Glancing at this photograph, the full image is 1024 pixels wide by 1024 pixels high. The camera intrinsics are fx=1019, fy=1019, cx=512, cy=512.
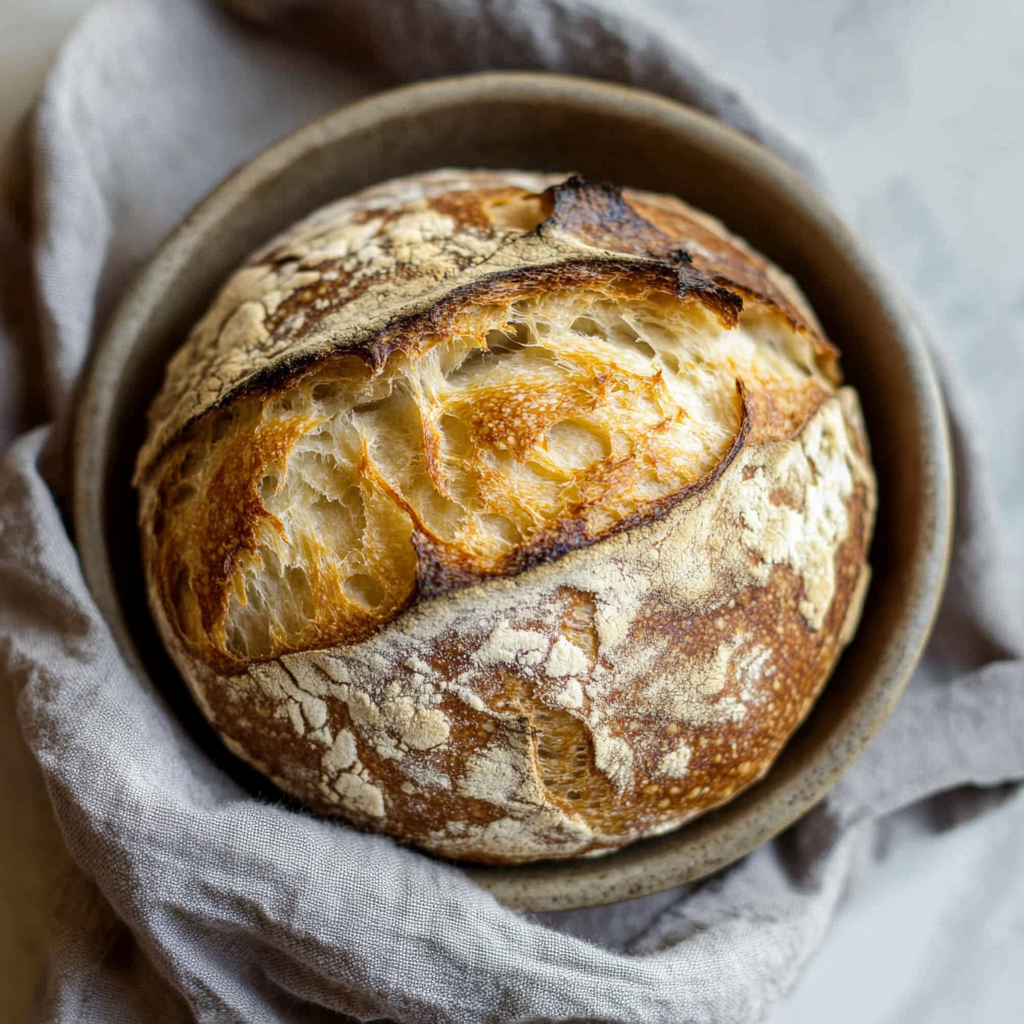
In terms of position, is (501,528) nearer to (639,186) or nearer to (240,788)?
(240,788)

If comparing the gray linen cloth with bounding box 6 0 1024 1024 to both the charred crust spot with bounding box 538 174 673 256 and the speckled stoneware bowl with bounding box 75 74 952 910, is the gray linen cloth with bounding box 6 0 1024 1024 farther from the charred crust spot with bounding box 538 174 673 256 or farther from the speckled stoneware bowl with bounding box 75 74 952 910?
the charred crust spot with bounding box 538 174 673 256

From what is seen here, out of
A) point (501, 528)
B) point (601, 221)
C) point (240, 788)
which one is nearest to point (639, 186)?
point (601, 221)

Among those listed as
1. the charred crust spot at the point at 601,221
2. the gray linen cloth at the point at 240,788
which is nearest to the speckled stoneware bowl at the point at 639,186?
the gray linen cloth at the point at 240,788

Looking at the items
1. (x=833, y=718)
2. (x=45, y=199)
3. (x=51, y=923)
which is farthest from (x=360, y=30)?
(x=51, y=923)

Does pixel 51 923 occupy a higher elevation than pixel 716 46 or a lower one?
lower

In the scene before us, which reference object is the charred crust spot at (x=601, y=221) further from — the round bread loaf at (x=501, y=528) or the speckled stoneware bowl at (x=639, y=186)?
the speckled stoneware bowl at (x=639, y=186)

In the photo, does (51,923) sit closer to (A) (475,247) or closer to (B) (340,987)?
(B) (340,987)
